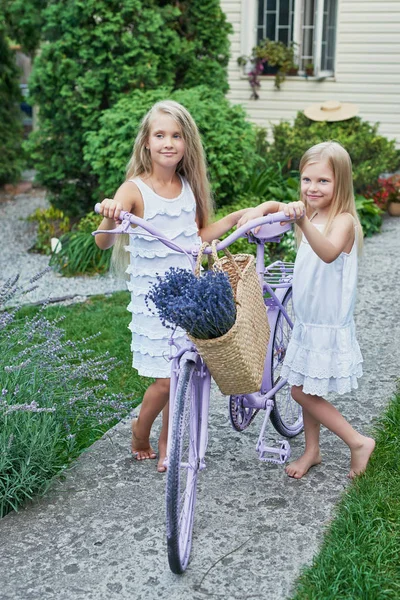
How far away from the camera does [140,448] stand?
3.45 meters

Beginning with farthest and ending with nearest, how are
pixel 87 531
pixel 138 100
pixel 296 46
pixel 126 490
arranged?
pixel 296 46 → pixel 138 100 → pixel 126 490 → pixel 87 531

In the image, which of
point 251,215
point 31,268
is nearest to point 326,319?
point 251,215

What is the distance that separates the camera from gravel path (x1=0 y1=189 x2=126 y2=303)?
6.41 meters

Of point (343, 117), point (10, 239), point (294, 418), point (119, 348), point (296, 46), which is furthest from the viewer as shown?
point (296, 46)

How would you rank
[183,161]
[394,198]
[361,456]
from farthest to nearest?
[394,198]
[183,161]
[361,456]

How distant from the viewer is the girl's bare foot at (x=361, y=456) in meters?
3.20

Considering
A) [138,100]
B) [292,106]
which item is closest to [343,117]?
[292,106]

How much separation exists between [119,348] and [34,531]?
2.13 metres

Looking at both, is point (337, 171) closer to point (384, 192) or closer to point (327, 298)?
point (327, 298)

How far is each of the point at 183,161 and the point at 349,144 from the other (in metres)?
6.47

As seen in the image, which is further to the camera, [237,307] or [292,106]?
[292,106]

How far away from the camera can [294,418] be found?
12.6 ft

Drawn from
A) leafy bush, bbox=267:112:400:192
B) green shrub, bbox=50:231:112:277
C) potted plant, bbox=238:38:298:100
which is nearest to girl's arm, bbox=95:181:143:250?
green shrub, bbox=50:231:112:277

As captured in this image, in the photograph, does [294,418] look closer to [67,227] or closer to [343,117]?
[67,227]
